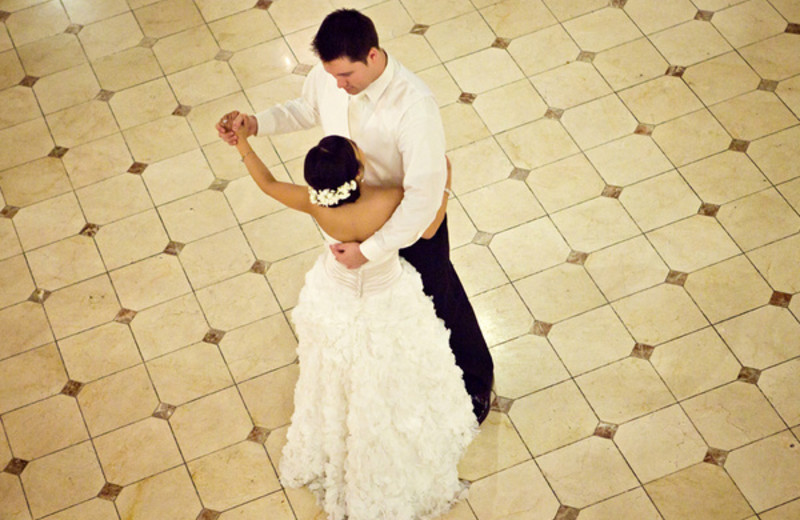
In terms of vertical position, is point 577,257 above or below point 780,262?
below

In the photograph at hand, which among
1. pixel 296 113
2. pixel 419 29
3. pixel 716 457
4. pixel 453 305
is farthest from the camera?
pixel 419 29

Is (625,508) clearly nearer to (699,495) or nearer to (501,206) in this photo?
(699,495)

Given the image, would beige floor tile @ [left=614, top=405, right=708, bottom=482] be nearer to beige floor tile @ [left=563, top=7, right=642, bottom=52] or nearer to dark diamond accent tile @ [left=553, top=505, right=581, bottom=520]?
dark diamond accent tile @ [left=553, top=505, right=581, bottom=520]

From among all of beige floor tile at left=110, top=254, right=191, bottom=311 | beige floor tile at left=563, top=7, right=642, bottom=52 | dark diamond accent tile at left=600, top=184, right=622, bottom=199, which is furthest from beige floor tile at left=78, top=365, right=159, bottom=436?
beige floor tile at left=563, top=7, right=642, bottom=52

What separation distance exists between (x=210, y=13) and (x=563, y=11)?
2.63 meters

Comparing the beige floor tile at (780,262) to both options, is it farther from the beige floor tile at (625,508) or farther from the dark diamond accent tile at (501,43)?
the dark diamond accent tile at (501,43)

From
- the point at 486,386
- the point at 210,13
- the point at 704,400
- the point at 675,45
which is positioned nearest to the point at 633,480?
the point at 704,400

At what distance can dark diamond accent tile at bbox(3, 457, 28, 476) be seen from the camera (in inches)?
179

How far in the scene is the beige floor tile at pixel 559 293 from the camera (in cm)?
480

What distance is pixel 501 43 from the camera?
5.97m

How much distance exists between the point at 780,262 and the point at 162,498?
3682 millimetres

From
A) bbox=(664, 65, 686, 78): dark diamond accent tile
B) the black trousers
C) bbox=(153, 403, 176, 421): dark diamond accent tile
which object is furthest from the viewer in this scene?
bbox=(664, 65, 686, 78): dark diamond accent tile

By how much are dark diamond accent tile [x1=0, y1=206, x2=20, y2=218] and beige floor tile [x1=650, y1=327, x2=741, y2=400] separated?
4.08 m

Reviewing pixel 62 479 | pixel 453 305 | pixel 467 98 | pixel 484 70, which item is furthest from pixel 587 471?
pixel 484 70
